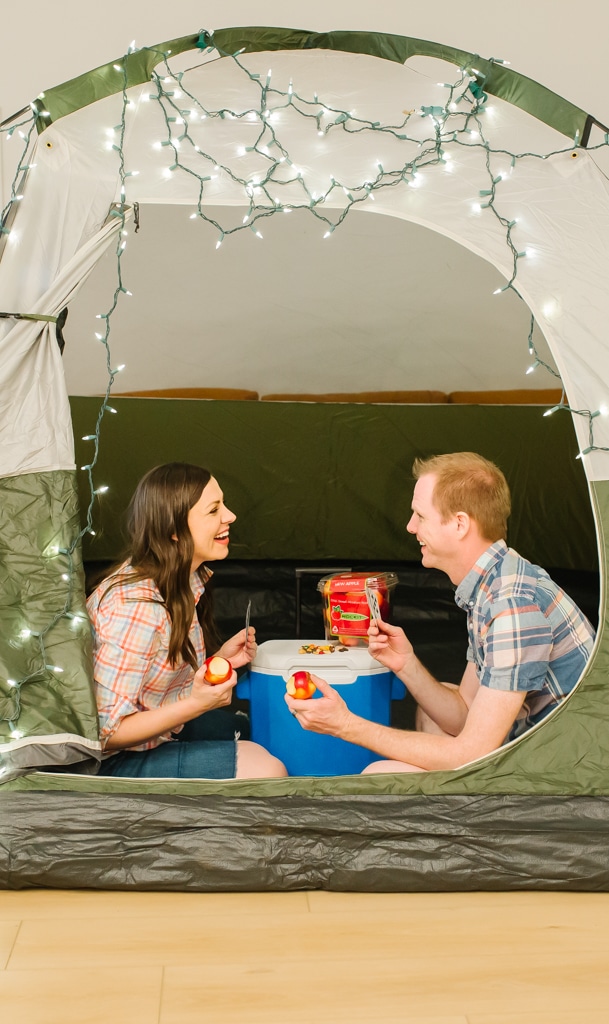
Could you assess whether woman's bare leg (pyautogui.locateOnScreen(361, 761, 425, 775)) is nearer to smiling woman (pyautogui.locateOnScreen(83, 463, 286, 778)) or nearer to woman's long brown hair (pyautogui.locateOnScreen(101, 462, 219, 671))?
smiling woman (pyautogui.locateOnScreen(83, 463, 286, 778))

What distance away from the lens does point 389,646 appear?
72.0 inches

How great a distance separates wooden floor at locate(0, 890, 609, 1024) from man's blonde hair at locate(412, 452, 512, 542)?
25.1 inches

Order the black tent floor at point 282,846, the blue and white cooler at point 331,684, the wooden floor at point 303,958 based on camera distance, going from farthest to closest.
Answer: the blue and white cooler at point 331,684, the black tent floor at point 282,846, the wooden floor at point 303,958

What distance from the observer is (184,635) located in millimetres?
1720

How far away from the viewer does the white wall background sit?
3029 millimetres

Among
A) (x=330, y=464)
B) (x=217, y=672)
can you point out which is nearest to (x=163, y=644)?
(x=217, y=672)

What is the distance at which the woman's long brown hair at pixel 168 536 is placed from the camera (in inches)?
68.7

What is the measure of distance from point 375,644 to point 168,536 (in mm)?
460

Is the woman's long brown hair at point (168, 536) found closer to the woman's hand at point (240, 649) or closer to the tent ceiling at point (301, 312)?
the woman's hand at point (240, 649)

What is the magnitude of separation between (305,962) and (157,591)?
71 cm

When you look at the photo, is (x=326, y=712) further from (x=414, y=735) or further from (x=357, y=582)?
(x=357, y=582)

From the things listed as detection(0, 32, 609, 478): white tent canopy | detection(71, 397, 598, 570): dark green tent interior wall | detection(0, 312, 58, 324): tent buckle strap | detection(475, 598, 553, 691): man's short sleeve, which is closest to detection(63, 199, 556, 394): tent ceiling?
detection(71, 397, 598, 570): dark green tent interior wall

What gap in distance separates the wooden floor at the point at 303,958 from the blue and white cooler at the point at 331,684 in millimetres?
365

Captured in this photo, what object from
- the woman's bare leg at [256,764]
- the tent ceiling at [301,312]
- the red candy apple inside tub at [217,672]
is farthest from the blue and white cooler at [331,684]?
the tent ceiling at [301,312]
